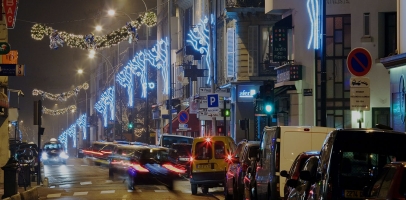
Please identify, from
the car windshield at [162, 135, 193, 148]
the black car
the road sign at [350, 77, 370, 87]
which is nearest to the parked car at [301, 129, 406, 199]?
the road sign at [350, 77, 370, 87]

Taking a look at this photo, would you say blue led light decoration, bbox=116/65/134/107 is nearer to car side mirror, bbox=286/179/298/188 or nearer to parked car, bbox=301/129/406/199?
car side mirror, bbox=286/179/298/188

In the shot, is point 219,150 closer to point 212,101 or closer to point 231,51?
point 212,101

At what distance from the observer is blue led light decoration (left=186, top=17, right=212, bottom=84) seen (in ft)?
160

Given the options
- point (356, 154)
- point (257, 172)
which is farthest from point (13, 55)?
point (356, 154)

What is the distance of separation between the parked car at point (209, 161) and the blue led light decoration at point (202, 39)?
2242cm

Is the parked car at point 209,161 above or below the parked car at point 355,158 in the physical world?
below

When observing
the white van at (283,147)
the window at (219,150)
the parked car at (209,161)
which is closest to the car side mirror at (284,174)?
the white van at (283,147)

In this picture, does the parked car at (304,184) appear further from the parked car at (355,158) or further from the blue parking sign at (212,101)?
the blue parking sign at (212,101)

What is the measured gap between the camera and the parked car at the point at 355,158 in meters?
11.3

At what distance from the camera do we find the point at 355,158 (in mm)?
11641

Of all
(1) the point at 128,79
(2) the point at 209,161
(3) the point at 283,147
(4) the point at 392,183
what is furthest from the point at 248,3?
(1) the point at 128,79

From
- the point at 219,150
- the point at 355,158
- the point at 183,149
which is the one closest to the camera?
the point at 355,158

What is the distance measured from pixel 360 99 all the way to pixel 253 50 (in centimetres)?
2502

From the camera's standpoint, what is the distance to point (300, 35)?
34.4 metres
